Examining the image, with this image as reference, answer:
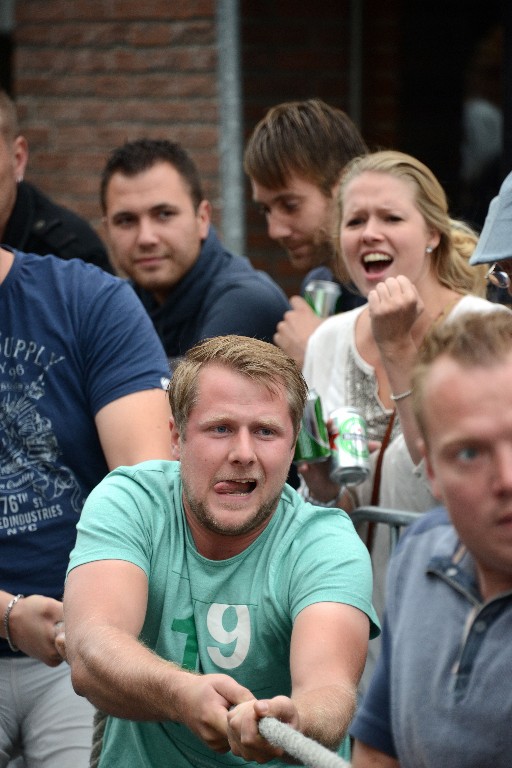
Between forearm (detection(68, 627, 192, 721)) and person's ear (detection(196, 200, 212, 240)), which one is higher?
person's ear (detection(196, 200, 212, 240))

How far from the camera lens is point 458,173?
645 centimetres

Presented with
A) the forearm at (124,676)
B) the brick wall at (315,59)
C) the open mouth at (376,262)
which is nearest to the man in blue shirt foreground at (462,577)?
the forearm at (124,676)

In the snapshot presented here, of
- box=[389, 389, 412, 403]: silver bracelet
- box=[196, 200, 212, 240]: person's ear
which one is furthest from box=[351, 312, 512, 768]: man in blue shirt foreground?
box=[196, 200, 212, 240]: person's ear

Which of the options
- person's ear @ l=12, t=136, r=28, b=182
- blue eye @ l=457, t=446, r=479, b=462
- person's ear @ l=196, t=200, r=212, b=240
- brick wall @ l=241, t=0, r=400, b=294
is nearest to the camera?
blue eye @ l=457, t=446, r=479, b=462

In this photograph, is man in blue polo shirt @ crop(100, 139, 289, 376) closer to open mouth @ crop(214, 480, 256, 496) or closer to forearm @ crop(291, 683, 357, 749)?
open mouth @ crop(214, 480, 256, 496)

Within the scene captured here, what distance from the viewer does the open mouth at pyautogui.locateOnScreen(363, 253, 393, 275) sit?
3.80 meters

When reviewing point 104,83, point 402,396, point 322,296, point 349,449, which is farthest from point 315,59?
point 349,449

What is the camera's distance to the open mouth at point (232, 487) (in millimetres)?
2572

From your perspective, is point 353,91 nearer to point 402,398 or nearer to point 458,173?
point 458,173

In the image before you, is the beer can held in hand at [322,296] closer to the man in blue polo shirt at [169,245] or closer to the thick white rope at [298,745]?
the man in blue polo shirt at [169,245]

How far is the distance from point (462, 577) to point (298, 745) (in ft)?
1.03

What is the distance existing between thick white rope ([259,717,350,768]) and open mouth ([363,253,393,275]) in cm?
208

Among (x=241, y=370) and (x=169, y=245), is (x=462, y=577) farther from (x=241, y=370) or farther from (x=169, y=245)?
(x=169, y=245)

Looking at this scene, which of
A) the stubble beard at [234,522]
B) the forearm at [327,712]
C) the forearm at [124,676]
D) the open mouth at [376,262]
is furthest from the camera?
the open mouth at [376,262]
